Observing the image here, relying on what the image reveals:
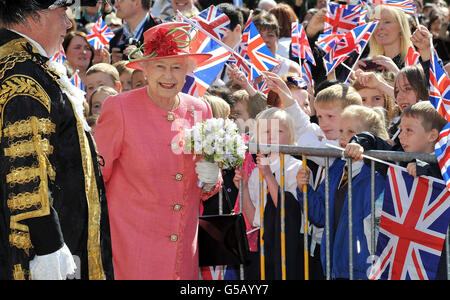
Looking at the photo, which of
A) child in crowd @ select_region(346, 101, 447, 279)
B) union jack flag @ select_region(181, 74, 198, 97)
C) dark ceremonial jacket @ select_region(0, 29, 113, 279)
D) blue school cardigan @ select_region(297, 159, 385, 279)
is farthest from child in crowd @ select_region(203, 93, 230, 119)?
dark ceremonial jacket @ select_region(0, 29, 113, 279)

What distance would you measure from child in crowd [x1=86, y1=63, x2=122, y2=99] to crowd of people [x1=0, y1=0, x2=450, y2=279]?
639 millimetres

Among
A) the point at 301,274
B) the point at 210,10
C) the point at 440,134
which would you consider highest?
the point at 210,10

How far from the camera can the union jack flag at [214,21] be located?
7617 mm

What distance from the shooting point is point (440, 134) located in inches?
194

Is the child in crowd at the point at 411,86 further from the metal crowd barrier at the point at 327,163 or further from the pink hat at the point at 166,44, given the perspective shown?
the pink hat at the point at 166,44

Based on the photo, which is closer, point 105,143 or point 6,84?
point 6,84

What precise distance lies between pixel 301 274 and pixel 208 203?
0.92 metres

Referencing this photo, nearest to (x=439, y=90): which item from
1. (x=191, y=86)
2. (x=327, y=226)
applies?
(x=327, y=226)

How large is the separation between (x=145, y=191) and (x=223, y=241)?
62 cm

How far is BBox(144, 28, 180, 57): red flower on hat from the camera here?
4926 millimetres

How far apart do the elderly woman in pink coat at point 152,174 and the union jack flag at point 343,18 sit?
326 centimetres

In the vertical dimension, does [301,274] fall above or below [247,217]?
below

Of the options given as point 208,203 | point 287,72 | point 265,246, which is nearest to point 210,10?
point 287,72
